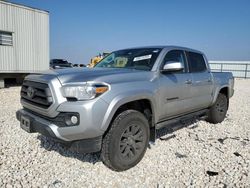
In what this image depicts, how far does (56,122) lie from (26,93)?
0.98 meters

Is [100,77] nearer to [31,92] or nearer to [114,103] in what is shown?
[114,103]

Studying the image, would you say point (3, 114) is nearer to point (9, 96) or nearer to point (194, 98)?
point (9, 96)

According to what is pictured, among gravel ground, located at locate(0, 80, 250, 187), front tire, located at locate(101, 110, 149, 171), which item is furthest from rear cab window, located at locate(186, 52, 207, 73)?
front tire, located at locate(101, 110, 149, 171)

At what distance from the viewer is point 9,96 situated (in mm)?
9359

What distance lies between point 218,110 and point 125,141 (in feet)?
12.0

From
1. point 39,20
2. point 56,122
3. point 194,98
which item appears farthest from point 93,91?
point 39,20

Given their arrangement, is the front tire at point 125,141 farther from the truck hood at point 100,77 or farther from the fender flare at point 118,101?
the truck hood at point 100,77

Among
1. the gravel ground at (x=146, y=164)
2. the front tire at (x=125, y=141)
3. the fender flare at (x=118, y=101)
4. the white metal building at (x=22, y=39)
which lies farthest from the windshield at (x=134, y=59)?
the white metal building at (x=22, y=39)

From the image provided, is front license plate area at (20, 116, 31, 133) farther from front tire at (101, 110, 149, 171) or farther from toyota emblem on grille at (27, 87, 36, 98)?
front tire at (101, 110, 149, 171)

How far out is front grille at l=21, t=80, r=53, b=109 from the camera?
2979 mm

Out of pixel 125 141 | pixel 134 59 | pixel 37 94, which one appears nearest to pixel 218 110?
pixel 134 59

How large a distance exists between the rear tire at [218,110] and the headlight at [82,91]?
3.92m

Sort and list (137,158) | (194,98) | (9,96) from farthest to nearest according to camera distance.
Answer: (9,96)
(194,98)
(137,158)

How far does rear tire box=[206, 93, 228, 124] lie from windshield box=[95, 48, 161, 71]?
→ 8.65 ft
